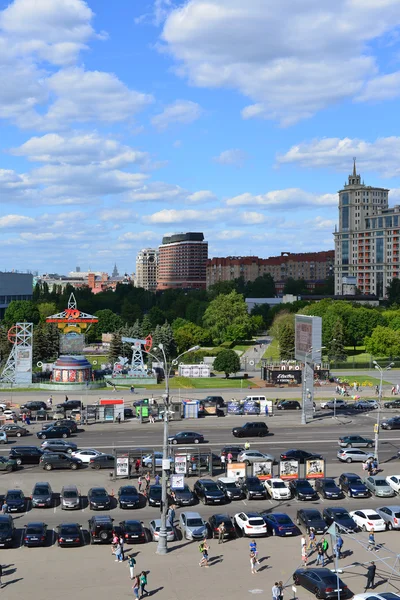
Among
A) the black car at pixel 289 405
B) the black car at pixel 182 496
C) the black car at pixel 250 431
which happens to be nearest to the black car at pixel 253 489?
the black car at pixel 182 496

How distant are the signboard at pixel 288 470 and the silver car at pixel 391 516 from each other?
8.29m

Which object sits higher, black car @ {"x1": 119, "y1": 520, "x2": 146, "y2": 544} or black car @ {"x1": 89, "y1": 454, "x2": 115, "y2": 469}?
black car @ {"x1": 89, "y1": 454, "x2": 115, "y2": 469}

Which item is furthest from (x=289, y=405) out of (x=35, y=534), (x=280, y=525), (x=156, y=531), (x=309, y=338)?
(x=35, y=534)

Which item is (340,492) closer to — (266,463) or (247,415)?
(266,463)

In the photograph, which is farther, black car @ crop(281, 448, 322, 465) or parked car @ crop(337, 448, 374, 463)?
parked car @ crop(337, 448, 374, 463)

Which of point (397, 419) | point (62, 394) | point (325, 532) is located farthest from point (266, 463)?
point (62, 394)

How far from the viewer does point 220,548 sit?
100 ft

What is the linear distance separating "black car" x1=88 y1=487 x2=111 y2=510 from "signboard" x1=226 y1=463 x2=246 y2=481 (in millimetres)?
8053

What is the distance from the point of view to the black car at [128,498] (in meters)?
36.4

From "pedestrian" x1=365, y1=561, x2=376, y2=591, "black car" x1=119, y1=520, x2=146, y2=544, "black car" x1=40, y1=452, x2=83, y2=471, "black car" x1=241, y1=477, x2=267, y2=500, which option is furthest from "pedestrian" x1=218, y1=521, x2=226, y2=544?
"black car" x1=40, y1=452, x2=83, y2=471

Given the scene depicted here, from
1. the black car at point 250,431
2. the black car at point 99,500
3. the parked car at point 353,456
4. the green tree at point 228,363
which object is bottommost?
the black car at point 99,500

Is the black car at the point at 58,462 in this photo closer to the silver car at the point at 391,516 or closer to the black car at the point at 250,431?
the black car at the point at 250,431

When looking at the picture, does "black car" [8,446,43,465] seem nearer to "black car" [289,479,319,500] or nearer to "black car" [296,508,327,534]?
"black car" [289,479,319,500]

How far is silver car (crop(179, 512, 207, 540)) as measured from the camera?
1237 inches
